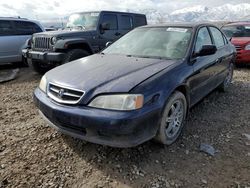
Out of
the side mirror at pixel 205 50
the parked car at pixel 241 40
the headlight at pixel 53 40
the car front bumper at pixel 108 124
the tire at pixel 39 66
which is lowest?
the tire at pixel 39 66

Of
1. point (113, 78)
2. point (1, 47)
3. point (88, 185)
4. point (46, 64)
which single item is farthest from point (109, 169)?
point (1, 47)

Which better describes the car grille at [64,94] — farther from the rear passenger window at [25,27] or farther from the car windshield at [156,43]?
the rear passenger window at [25,27]

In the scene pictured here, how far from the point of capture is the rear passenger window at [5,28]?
27.2 ft

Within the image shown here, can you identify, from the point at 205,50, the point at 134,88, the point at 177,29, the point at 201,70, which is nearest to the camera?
the point at 134,88

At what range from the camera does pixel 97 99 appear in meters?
2.79

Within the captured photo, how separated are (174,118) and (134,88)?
0.91m

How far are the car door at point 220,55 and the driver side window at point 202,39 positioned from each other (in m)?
0.29

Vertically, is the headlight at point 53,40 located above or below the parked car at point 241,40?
above

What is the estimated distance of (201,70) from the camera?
13.3 feet

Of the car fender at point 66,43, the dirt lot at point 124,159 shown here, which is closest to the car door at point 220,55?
the dirt lot at point 124,159

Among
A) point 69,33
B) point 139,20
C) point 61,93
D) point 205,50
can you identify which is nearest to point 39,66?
point 69,33

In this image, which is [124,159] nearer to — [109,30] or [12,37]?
[109,30]

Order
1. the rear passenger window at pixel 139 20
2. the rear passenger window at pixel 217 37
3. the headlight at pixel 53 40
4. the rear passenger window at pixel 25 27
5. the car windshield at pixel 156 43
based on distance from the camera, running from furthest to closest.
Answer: the rear passenger window at pixel 139 20
the rear passenger window at pixel 25 27
the headlight at pixel 53 40
the rear passenger window at pixel 217 37
the car windshield at pixel 156 43

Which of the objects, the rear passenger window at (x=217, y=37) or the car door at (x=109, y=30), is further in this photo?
the car door at (x=109, y=30)
